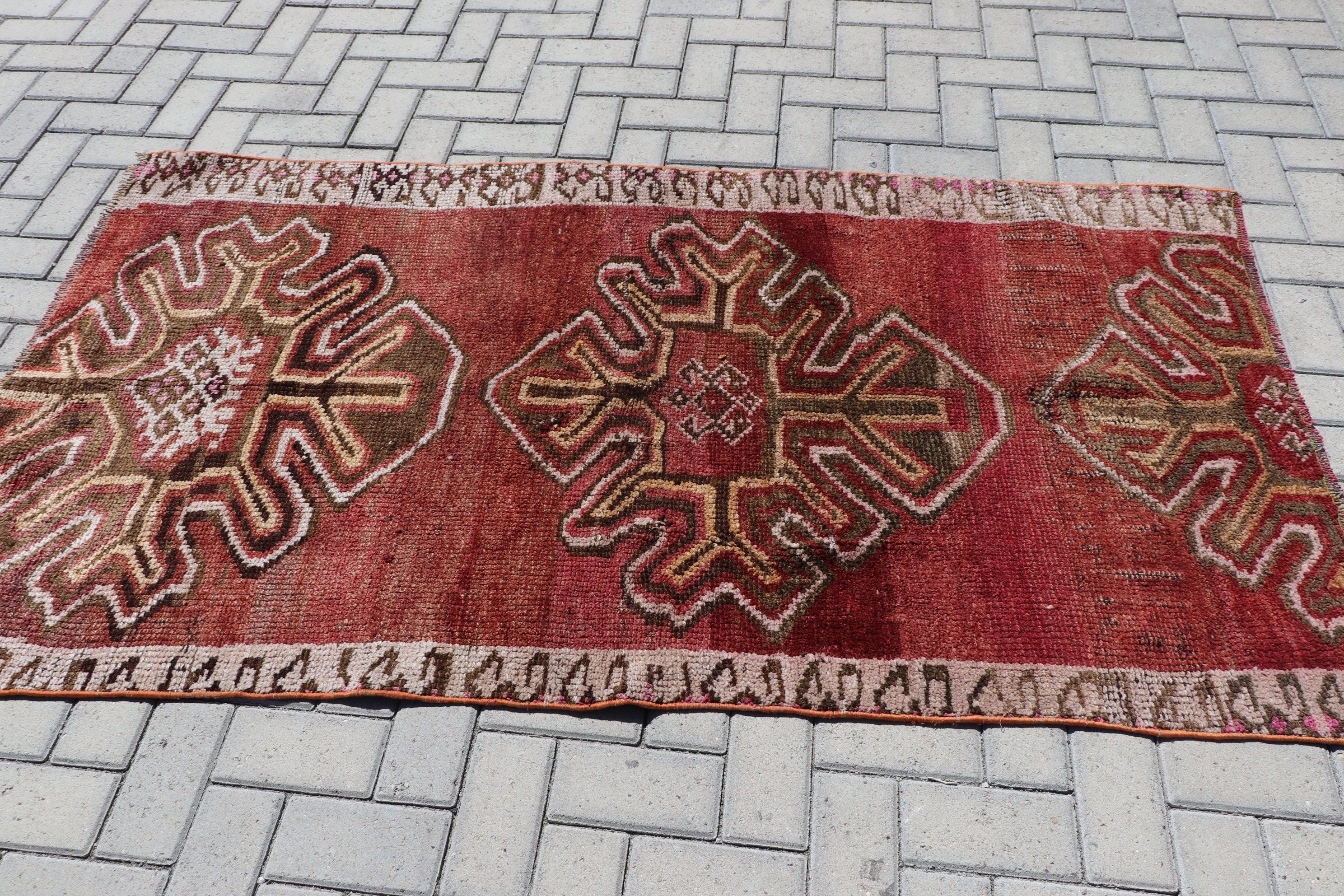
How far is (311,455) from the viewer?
242 cm

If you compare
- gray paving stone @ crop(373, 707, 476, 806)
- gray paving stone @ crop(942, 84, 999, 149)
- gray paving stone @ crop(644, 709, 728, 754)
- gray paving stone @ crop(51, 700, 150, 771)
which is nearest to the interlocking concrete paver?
gray paving stone @ crop(644, 709, 728, 754)

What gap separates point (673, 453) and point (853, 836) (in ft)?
3.70

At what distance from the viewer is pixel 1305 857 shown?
1807 millimetres

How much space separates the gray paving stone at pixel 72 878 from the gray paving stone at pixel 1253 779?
7.99 feet

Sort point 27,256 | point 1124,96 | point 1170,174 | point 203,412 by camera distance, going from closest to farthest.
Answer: point 203,412 < point 27,256 < point 1170,174 < point 1124,96

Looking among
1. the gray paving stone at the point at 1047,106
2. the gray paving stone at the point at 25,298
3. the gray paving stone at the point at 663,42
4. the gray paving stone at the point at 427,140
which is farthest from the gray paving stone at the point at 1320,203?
the gray paving stone at the point at 25,298

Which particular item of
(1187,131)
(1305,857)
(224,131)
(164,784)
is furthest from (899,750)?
(224,131)

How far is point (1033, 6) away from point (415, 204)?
2.87 meters

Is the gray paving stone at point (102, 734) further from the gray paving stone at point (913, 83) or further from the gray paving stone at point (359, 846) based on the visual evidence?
the gray paving stone at point (913, 83)

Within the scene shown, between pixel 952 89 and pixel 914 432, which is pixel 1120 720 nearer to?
pixel 914 432

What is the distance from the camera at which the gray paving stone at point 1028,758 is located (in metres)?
1.91

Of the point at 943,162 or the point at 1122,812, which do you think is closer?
the point at 1122,812

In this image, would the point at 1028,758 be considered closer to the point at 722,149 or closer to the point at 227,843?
the point at 227,843

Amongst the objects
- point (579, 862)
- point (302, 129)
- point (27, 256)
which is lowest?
point (579, 862)
